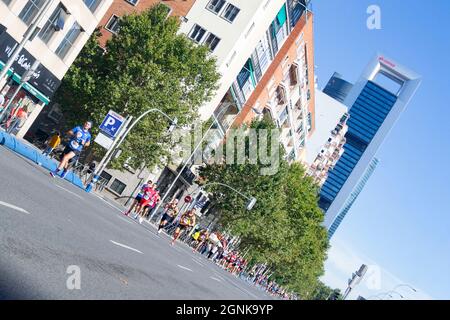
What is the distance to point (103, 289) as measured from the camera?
17.4 feet

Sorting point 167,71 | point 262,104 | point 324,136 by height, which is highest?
point 324,136

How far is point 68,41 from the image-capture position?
106ft

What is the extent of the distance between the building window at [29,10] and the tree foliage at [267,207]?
21.5 metres

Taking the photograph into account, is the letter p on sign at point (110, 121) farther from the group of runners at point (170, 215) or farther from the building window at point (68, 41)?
the building window at point (68, 41)

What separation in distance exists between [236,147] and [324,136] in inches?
3416

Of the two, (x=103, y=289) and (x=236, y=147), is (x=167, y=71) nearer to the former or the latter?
(x=236, y=147)

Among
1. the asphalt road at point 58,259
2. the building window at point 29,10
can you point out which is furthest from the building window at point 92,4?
the asphalt road at point 58,259

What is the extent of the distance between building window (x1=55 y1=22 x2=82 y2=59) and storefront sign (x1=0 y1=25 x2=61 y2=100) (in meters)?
1.39

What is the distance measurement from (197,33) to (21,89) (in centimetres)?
2094

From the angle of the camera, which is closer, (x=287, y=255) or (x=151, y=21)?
(x=151, y=21)

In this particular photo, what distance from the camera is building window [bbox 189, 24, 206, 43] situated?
47500 millimetres

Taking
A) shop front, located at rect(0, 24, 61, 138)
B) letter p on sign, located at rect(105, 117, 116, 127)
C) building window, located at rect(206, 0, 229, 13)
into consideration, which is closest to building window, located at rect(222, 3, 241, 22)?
building window, located at rect(206, 0, 229, 13)

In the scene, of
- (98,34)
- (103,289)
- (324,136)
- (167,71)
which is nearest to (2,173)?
(103,289)

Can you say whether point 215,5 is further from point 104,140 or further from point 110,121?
point 104,140
